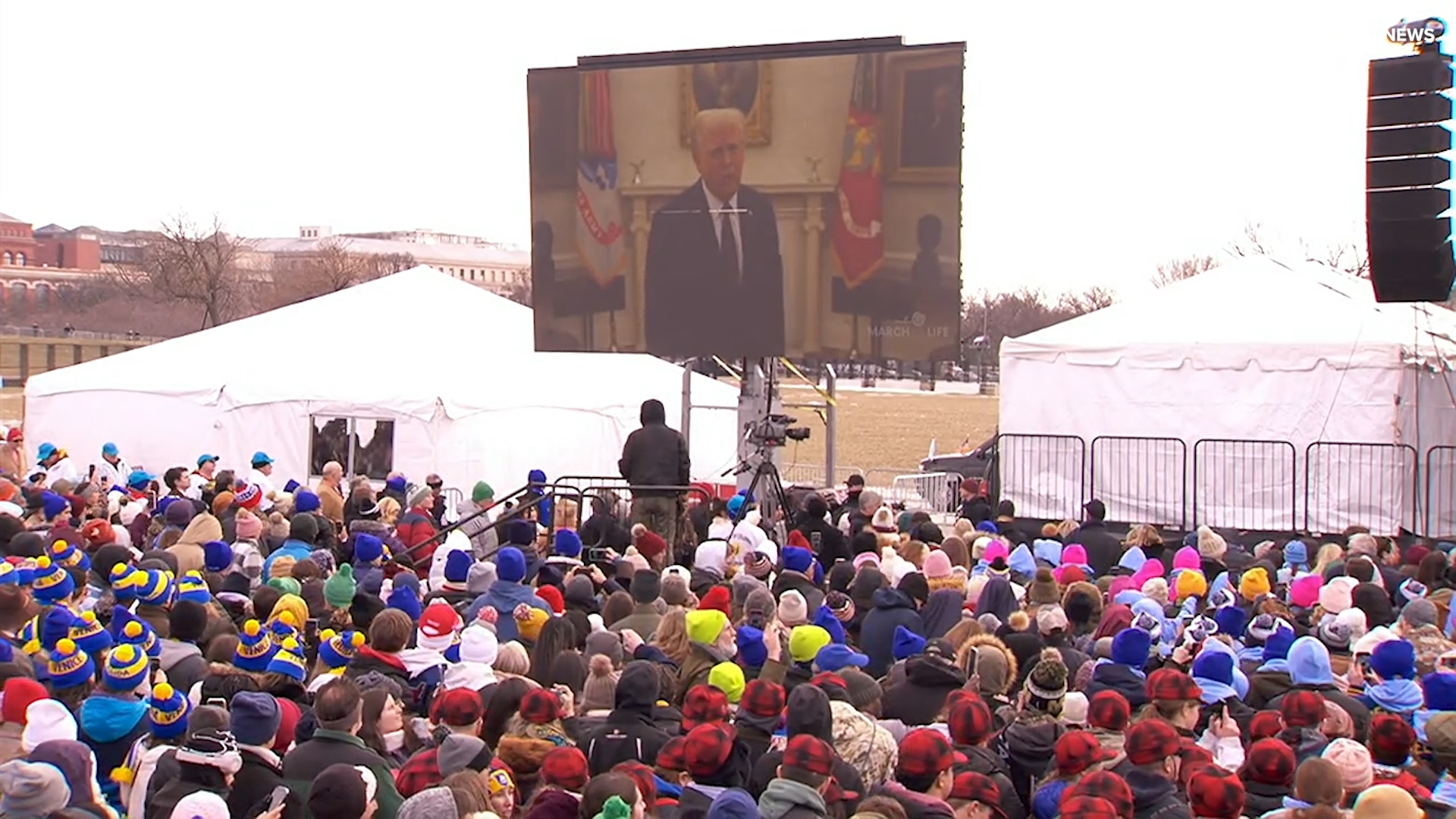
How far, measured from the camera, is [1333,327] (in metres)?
18.2

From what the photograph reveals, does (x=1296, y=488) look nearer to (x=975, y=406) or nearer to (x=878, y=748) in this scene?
(x=878, y=748)

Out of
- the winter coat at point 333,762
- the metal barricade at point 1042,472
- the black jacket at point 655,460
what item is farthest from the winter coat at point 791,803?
the metal barricade at point 1042,472

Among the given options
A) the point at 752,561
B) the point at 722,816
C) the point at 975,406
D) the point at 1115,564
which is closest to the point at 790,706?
the point at 722,816

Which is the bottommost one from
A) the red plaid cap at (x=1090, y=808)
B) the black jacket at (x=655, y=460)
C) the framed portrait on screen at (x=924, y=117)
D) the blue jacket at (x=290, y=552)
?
the red plaid cap at (x=1090, y=808)

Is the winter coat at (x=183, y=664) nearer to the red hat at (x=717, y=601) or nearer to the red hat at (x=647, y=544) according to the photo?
the red hat at (x=717, y=601)

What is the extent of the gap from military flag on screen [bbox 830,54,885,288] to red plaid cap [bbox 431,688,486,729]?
956 centimetres

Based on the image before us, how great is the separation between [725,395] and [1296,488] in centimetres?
889

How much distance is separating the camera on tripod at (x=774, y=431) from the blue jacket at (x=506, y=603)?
700 cm

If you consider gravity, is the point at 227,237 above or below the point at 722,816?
above

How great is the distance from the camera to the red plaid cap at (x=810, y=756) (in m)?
5.07

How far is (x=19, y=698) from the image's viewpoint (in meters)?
6.18

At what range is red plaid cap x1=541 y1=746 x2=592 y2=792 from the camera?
5.23 metres

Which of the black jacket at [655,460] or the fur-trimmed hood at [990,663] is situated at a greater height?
the black jacket at [655,460]

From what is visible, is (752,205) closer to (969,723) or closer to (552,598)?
(552,598)
